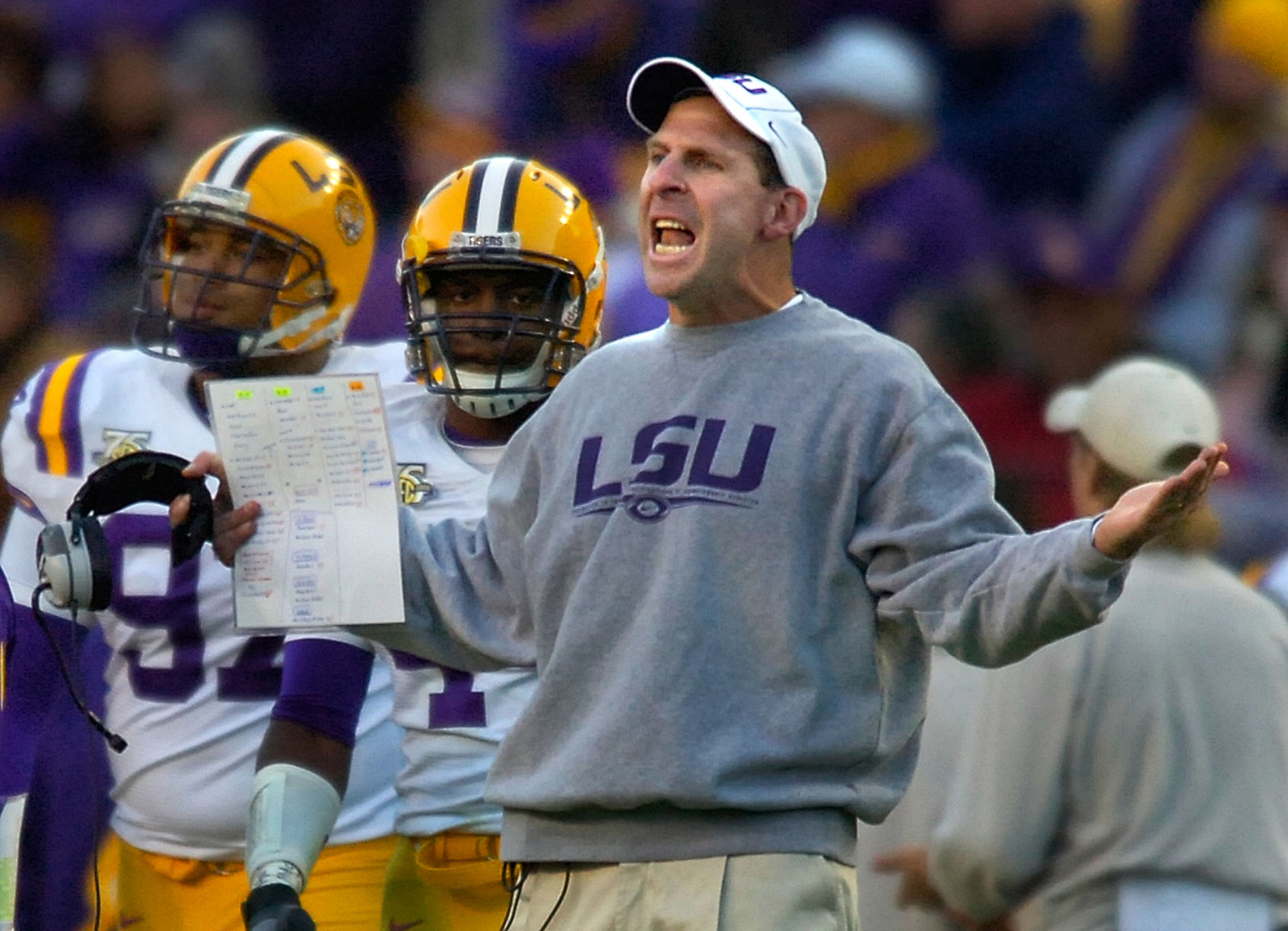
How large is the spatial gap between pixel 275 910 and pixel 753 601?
87cm

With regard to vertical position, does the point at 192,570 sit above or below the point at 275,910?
above

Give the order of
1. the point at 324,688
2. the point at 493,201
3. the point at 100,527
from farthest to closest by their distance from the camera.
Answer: the point at 493,201
the point at 324,688
the point at 100,527

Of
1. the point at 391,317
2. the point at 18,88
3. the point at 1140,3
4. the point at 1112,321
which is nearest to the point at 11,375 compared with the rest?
the point at 391,317

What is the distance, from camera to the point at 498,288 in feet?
13.8

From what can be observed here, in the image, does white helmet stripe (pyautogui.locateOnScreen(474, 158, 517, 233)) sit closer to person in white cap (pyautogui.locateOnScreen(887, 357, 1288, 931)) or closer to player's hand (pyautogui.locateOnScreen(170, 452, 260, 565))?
player's hand (pyautogui.locateOnScreen(170, 452, 260, 565))

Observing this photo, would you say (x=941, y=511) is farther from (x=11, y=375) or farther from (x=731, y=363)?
(x=11, y=375)

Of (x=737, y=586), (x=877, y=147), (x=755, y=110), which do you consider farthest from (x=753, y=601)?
(x=877, y=147)

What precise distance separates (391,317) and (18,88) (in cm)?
276

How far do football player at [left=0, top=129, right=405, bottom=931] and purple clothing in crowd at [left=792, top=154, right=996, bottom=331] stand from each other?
9.94ft

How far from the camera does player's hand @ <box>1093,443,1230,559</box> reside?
2.82 meters

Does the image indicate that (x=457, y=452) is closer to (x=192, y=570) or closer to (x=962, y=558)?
(x=192, y=570)

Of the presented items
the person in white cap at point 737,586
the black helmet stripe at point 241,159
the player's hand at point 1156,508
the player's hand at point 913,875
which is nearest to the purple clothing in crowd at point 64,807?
the black helmet stripe at point 241,159

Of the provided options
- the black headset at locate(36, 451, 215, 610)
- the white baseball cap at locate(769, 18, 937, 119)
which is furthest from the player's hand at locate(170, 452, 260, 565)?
the white baseball cap at locate(769, 18, 937, 119)

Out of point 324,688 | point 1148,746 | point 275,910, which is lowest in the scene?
point 1148,746
